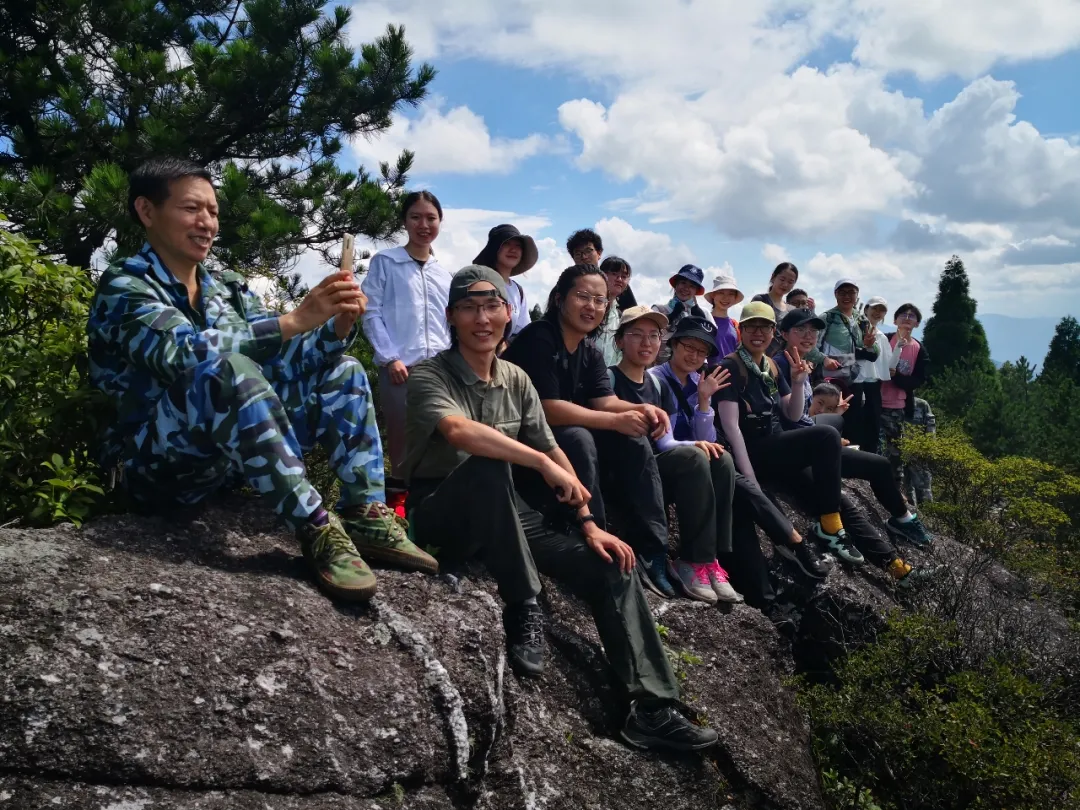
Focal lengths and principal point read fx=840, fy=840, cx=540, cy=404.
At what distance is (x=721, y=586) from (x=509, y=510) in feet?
6.96

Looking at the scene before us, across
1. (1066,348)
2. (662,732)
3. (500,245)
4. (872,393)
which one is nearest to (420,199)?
(500,245)

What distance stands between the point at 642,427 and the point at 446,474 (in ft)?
4.73

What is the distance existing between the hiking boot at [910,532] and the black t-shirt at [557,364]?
4.06m

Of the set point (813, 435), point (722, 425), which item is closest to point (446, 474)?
point (722, 425)

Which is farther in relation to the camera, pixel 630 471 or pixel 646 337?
pixel 646 337

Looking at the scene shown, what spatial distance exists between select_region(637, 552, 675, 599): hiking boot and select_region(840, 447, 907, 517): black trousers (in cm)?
308

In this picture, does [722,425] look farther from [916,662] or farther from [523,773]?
[523,773]

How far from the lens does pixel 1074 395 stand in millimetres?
19953

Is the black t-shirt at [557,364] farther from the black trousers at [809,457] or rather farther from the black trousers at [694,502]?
the black trousers at [809,457]

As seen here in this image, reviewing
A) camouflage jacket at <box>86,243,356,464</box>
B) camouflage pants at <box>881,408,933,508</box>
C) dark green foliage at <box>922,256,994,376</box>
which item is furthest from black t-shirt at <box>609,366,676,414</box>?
dark green foliage at <box>922,256,994,376</box>

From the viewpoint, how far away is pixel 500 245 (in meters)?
6.24

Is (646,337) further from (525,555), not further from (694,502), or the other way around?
(525,555)

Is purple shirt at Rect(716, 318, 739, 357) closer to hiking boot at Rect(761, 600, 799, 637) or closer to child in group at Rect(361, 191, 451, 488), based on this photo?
hiking boot at Rect(761, 600, 799, 637)

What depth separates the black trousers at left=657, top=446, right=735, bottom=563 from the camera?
17.7ft
